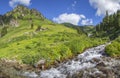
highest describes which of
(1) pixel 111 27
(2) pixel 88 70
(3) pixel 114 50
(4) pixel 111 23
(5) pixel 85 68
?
(4) pixel 111 23

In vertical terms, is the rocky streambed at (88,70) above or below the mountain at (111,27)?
below

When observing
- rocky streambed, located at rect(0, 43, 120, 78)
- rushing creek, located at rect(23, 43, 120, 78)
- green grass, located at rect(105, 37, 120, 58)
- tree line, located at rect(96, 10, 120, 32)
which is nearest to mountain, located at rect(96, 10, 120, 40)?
tree line, located at rect(96, 10, 120, 32)

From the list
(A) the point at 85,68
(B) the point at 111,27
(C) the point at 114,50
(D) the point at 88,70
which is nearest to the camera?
(D) the point at 88,70

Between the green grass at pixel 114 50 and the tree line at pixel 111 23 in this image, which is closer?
the green grass at pixel 114 50

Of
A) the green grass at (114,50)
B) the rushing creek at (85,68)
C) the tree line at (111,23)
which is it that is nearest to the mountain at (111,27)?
the tree line at (111,23)

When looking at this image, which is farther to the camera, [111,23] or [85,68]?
[111,23]

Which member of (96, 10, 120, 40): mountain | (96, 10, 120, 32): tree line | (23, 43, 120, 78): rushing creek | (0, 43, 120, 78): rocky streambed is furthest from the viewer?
(96, 10, 120, 32): tree line

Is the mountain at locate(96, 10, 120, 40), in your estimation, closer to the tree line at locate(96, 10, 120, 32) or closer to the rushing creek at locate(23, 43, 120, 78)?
the tree line at locate(96, 10, 120, 32)

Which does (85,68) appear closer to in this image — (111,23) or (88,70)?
(88,70)

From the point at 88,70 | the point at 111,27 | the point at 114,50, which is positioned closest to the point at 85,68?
the point at 88,70

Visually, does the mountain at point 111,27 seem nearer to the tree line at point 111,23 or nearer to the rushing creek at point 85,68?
the tree line at point 111,23

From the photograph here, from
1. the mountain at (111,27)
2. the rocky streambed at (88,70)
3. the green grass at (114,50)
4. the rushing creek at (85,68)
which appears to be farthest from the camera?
the mountain at (111,27)

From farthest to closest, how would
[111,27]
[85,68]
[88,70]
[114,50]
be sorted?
[111,27] < [114,50] < [85,68] < [88,70]

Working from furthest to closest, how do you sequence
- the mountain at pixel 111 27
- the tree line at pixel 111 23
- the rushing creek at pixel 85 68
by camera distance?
the tree line at pixel 111 23, the mountain at pixel 111 27, the rushing creek at pixel 85 68
